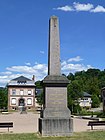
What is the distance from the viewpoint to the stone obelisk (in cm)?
1608

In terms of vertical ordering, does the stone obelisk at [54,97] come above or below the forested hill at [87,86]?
below

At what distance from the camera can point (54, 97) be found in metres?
16.5

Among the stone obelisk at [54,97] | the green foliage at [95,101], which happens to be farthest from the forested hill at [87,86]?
the stone obelisk at [54,97]

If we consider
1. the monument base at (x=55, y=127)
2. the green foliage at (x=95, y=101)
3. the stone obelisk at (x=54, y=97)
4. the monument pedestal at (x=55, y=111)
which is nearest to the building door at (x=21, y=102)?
the green foliage at (x=95, y=101)

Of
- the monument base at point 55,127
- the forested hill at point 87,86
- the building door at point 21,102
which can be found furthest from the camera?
the building door at point 21,102

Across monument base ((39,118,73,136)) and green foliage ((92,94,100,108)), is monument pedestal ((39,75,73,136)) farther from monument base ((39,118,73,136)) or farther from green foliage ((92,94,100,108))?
green foliage ((92,94,100,108))

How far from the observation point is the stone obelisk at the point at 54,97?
1608cm

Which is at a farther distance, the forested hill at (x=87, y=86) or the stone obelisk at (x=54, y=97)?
the forested hill at (x=87, y=86)

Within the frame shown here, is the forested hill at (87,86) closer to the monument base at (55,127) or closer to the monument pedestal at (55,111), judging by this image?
the monument pedestal at (55,111)

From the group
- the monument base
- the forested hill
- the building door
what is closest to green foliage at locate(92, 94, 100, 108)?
the forested hill

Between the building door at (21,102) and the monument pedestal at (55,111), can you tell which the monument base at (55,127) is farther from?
the building door at (21,102)

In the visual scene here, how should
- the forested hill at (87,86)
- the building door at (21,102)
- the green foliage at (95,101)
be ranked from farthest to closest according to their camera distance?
the building door at (21,102), the green foliage at (95,101), the forested hill at (87,86)

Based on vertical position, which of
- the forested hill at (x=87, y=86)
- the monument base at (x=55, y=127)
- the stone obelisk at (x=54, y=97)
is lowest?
the monument base at (x=55, y=127)

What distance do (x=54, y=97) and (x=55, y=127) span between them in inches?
62.8
